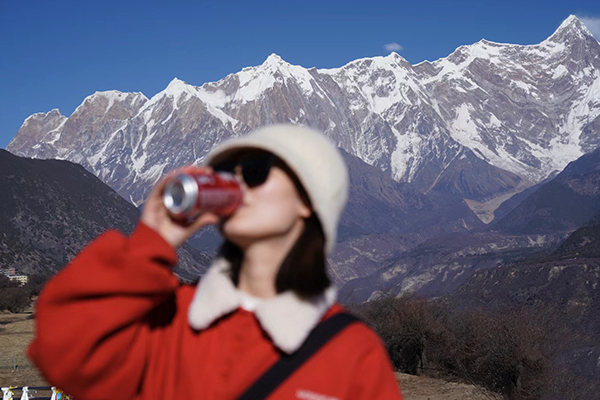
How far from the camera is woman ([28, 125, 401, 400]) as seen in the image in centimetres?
215

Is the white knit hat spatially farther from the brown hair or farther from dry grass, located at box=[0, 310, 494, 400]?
dry grass, located at box=[0, 310, 494, 400]

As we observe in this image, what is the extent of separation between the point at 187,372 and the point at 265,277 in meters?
0.46

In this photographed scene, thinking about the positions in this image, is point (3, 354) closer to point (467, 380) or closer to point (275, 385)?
point (467, 380)

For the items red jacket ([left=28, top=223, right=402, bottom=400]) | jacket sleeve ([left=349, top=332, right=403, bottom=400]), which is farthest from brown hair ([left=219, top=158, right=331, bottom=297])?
→ jacket sleeve ([left=349, top=332, right=403, bottom=400])

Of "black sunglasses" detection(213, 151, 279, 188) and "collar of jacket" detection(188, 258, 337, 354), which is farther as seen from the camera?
"black sunglasses" detection(213, 151, 279, 188)

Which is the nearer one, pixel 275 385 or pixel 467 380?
pixel 275 385

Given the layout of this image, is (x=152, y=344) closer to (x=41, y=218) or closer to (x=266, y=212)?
(x=266, y=212)

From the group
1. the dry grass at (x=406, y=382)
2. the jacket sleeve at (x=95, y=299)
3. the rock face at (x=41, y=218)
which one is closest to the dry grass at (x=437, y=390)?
the dry grass at (x=406, y=382)

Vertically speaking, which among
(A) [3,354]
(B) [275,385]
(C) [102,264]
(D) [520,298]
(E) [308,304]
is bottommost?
(D) [520,298]

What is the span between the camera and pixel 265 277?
262cm

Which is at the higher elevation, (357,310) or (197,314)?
(197,314)

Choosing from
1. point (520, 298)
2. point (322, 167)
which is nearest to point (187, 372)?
point (322, 167)

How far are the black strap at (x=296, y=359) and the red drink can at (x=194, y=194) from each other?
0.60m

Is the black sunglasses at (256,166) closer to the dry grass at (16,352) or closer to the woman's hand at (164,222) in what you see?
the woman's hand at (164,222)
